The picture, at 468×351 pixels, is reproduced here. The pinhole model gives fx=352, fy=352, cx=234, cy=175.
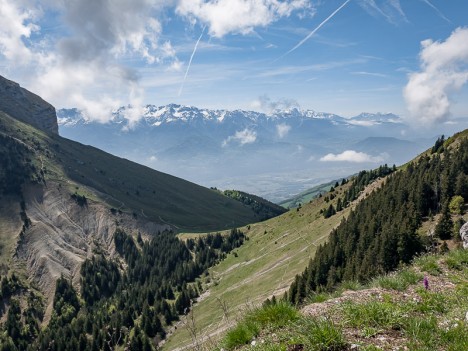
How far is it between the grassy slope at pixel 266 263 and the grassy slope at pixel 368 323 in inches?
2861

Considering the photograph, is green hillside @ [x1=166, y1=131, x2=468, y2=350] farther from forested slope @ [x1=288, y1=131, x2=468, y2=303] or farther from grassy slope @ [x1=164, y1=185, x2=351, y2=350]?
grassy slope @ [x1=164, y1=185, x2=351, y2=350]

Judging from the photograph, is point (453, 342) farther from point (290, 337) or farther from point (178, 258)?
point (178, 258)

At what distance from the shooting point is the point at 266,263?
130 m

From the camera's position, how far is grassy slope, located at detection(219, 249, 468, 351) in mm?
7824

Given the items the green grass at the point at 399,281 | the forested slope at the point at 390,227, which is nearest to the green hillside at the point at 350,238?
the forested slope at the point at 390,227

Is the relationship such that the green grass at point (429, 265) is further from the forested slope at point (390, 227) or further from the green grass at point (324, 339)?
the forested slope at point (390, 227)

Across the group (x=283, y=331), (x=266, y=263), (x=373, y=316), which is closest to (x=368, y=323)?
(x=373, y=316)

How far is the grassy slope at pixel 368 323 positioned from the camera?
7824mm

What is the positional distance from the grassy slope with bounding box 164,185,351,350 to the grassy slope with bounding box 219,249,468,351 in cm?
7268

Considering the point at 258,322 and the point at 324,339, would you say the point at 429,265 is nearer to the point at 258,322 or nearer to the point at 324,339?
the point at 258,322

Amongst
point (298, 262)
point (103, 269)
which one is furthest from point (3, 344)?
point (298, 262)

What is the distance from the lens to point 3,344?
136625 mm

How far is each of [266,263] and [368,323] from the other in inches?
4891

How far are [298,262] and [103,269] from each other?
122 metres
